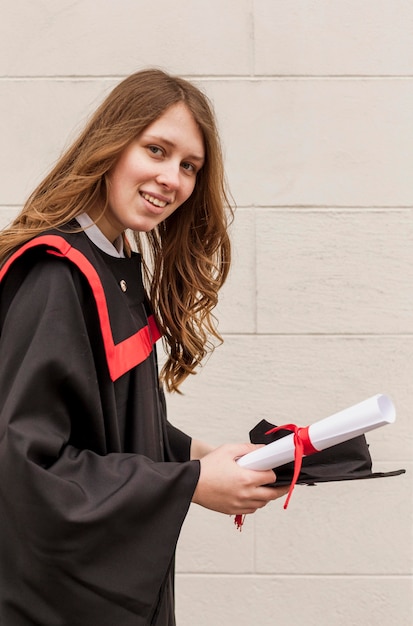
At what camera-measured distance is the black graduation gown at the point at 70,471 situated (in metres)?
1.35

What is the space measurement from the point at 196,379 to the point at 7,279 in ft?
4.91

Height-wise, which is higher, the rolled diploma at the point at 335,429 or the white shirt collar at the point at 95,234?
the white shirt collar at the point at 95,234

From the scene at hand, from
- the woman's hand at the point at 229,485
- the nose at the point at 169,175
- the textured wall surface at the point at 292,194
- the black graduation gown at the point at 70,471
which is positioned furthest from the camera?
the textured wall surface at the point at 292,194

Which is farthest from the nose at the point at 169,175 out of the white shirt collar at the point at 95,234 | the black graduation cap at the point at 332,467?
the black graduation cap at the point at 332,467

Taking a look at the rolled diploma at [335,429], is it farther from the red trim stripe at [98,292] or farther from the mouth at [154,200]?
the mouth at [154,200]

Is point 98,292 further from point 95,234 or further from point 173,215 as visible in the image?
point 173,215

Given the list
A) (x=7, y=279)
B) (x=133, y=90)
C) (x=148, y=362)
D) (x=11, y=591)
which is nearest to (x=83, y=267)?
(x=7, y=279)

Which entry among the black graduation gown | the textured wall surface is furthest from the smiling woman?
the textured wall surface

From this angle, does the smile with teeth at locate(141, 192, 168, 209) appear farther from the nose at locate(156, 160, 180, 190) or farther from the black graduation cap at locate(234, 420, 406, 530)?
the black graduation cap at locate(234, 420, 406, 530)

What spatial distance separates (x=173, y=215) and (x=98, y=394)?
22.9 inches

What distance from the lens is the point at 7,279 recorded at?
4.81 feet

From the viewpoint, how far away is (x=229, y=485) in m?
1.46

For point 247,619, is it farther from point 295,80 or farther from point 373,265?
point 295,80

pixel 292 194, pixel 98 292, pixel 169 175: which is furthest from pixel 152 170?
pixel 292 194
